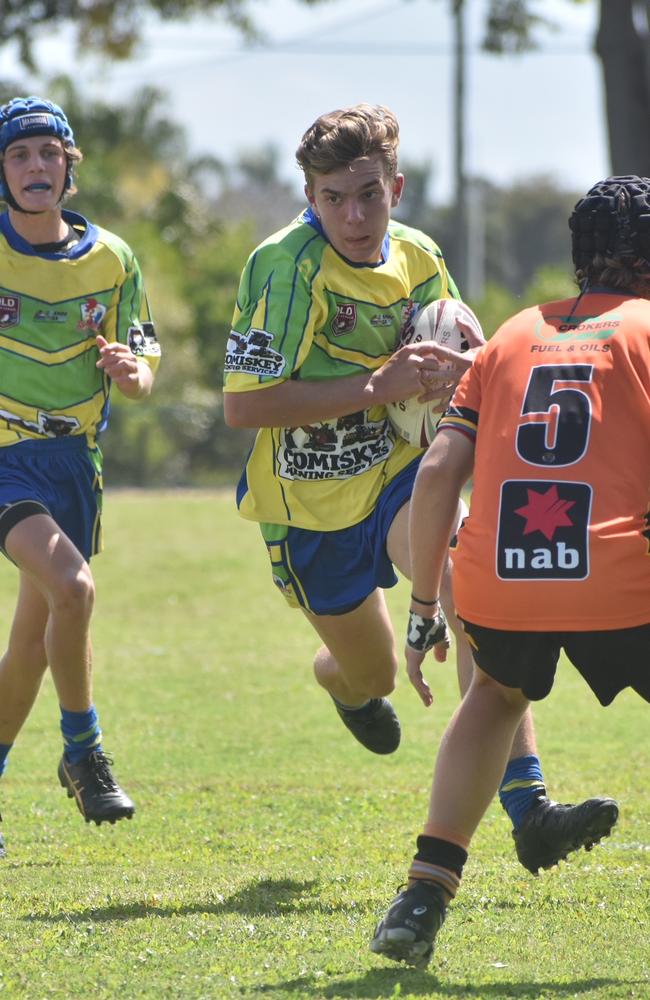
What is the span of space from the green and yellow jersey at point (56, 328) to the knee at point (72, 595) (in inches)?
26.4

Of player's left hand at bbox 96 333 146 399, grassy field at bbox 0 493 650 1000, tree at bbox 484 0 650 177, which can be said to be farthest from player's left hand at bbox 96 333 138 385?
tree at bbox 484 0 650 177

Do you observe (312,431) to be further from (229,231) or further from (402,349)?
(229,231)

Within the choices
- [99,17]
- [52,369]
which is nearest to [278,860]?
[52,369]

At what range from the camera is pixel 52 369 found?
5.68m

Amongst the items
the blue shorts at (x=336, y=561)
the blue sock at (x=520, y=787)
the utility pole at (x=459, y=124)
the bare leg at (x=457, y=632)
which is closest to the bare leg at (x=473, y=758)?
the bare leg at (x=457, y=632)

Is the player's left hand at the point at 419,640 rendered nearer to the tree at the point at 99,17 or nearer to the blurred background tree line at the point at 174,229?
the blurred background tree line at the point at 174,229

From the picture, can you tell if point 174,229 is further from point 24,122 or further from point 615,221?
point 615,221

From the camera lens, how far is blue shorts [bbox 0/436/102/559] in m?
5.57

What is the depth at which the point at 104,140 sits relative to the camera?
28.8 m

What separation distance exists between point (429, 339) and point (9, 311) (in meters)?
1.63

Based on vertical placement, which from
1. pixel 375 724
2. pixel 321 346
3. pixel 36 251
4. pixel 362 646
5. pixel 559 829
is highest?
pixel 36 251

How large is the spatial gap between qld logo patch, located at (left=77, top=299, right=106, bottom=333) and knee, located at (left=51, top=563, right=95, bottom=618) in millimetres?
979

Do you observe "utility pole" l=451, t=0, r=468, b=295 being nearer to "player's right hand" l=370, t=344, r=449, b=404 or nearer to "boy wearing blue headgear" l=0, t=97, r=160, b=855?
"boy wearing blue headgear" l=0, t=97, r=160, b=855

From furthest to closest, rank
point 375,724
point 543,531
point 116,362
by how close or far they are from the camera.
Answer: point 375,724, point 116,362, point 543,531
